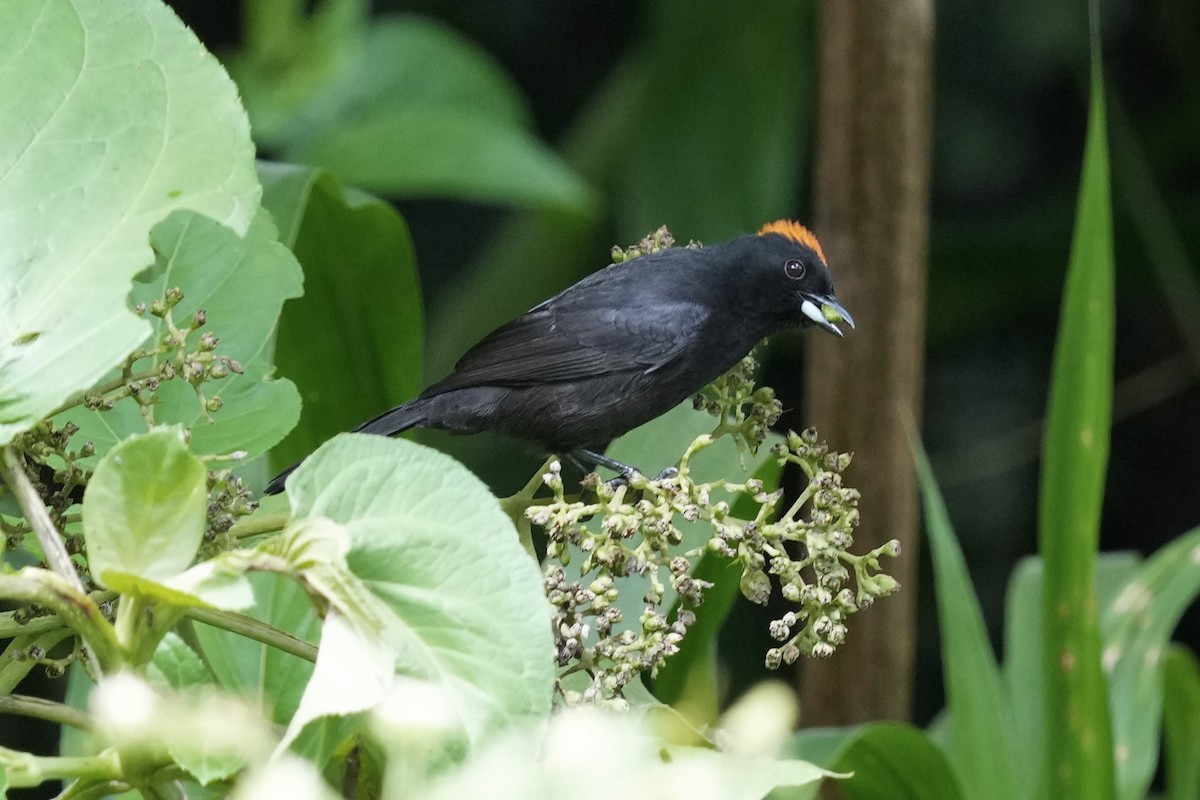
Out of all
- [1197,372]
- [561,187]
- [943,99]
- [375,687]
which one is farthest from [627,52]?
[375,687]

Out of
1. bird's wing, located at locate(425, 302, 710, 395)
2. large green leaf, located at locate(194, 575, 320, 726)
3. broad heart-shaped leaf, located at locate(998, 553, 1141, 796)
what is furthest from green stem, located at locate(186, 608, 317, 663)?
broad heart-shaped leaf, located at locate(998, 553, 1141, 796)

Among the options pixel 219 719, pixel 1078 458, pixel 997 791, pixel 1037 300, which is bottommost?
pixel 997 791

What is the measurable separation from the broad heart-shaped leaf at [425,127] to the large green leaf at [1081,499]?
3.73 feet

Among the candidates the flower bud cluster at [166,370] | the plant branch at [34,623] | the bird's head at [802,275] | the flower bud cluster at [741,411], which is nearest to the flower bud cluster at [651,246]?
the flower bud cluster at [741,411]

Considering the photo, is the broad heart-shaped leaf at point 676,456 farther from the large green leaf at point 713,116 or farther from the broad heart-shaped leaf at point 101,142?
the large green leaf at point 713,116

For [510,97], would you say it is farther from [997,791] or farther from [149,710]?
[149,710]

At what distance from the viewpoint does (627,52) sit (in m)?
3.02

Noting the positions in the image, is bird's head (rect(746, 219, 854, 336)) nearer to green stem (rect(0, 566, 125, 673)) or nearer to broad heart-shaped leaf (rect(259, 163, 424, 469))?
broad heart-shaped leaf (rect(259, 163, 424, 469))

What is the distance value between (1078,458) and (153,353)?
2.83ft

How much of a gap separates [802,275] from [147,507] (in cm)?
86

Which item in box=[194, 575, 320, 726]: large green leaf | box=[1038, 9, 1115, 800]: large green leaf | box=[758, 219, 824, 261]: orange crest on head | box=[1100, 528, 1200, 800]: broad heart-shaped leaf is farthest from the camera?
box=[1100, 528, 1200, 800]: broad heart-shaped leaf

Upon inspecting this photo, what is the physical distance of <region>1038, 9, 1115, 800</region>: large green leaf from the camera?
3.75 feet

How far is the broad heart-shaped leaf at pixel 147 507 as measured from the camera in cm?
48

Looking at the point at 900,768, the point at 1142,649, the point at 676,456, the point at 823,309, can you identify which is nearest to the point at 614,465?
the point at 676,456
